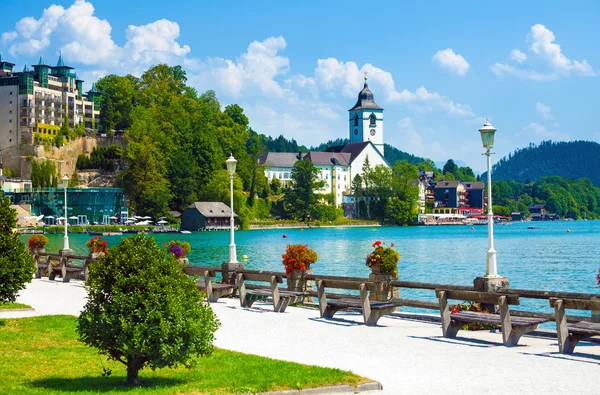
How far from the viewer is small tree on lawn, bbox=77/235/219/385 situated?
869 cm

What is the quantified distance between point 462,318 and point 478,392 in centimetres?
427

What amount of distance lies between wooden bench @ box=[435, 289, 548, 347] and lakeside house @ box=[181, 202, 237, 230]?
10979 cm

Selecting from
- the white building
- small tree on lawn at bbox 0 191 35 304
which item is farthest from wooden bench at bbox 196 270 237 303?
the white building

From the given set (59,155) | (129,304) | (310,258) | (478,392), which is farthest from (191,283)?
(59,155)

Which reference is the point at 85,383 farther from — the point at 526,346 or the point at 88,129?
the point at 88,129

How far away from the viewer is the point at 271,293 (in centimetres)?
1842

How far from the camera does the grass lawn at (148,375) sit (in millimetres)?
9062

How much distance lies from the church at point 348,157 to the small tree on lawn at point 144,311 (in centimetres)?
15217

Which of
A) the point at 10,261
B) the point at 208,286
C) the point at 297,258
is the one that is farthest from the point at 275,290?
the point at 10,261

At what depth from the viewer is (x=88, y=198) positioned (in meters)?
127

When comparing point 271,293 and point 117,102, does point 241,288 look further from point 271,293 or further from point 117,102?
point 117,102

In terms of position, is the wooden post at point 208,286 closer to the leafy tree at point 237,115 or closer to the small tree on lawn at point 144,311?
the small tree on lawn at point 144,311

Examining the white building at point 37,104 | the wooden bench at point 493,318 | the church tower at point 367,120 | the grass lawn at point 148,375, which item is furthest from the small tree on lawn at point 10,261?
the church tower at point 367,120

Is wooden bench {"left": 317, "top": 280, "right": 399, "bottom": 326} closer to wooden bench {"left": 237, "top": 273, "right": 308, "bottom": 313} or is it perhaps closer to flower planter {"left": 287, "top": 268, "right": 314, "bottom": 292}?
wooden bench {"left": 237, "top": 273, "right": 308, "bottom": 313}
